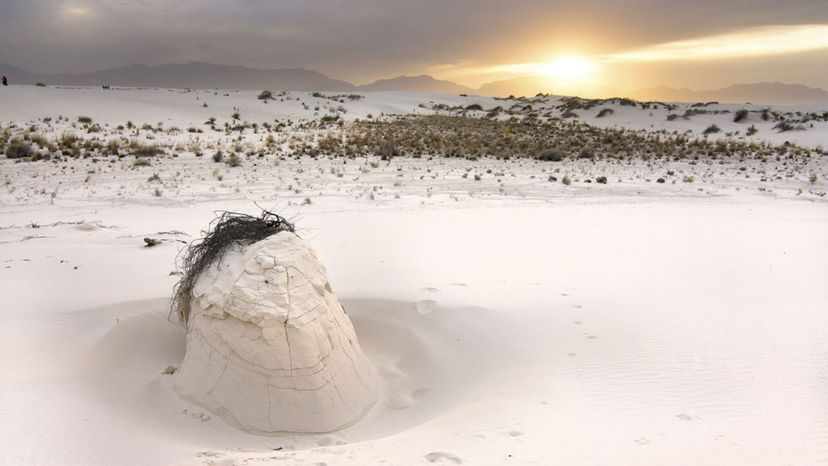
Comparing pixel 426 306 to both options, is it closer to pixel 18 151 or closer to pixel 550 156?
pixel 550 156

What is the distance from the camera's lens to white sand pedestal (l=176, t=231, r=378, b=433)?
466 centimetres

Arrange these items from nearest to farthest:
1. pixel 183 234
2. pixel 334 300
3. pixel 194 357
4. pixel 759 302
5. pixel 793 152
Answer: pixel 194 357 < pixel 334 300 < pixel 759 302 < pixel 183 234 < pixel 793 152

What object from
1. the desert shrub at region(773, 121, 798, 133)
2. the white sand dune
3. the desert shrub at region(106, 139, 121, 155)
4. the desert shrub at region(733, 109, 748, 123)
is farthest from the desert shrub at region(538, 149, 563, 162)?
the desert shrub at region(733, 109, 748, 123)

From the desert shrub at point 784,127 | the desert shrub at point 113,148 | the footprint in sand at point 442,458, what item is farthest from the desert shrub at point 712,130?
the footprint in sand at point 442,458

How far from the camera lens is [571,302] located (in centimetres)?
700

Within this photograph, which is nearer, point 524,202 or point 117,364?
point 117,364

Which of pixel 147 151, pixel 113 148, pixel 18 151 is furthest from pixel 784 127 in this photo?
pixel 18 151

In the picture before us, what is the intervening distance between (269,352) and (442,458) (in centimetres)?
174

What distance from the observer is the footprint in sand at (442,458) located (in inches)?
147

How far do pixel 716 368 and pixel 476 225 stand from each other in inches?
246

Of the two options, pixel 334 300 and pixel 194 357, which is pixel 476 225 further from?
pixel 194 357

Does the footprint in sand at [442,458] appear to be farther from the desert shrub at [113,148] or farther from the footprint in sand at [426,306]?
the desert shrub at [113,148]

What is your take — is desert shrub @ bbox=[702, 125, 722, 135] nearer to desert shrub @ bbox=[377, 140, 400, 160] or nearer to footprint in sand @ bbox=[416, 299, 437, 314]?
desert shrub @ bbox=[377, 140, 400, 160]

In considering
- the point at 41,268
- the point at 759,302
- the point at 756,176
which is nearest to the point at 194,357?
the point at 41,268
